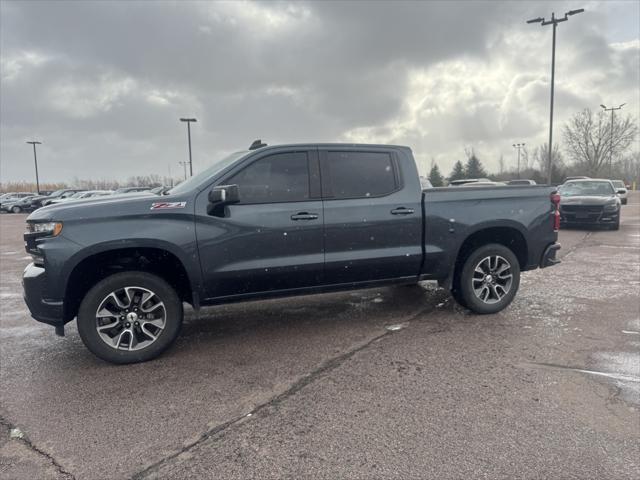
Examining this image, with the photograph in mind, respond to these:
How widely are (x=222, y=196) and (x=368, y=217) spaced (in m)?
1.53

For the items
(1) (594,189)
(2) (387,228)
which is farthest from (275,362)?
(1) (594,189)

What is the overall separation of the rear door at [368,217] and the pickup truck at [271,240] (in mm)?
12

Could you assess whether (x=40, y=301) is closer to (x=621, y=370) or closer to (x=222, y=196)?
(x=222, y=196)

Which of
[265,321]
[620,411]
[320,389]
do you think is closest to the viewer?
[620,411]

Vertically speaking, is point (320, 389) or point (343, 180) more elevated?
point (343, 180)

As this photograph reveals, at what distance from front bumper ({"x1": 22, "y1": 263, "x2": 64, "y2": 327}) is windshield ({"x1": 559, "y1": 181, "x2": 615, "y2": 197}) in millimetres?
15617

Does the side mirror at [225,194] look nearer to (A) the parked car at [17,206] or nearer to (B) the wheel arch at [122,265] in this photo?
(B) the wheel arch at [122,265]

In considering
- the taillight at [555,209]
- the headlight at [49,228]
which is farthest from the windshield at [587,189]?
the headlight at [49,228]

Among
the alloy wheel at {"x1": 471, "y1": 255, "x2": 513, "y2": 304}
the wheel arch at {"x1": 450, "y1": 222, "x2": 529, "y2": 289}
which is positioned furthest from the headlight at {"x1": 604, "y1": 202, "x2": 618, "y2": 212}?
the alloy wheel at {"x1": 471, "y1": 255, "x2": 513, "y2": 304}

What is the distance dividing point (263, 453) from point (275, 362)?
1.32 metres

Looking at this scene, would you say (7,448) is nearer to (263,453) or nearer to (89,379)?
(89,379)

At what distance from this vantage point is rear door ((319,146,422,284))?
4535 millimetres

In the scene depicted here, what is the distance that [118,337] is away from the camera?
156 inches

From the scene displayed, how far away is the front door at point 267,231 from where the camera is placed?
4.14 metres
